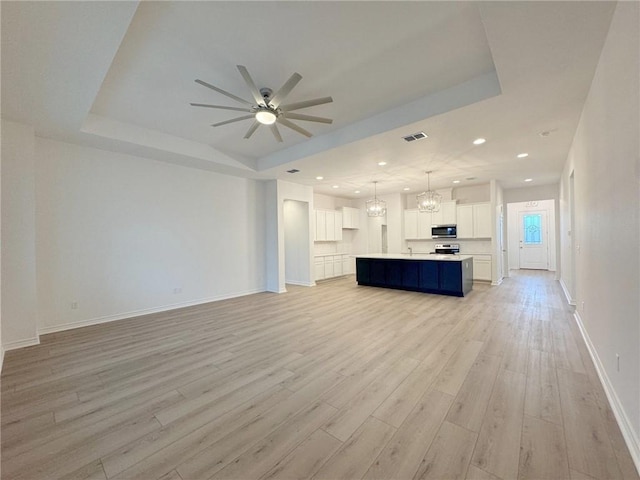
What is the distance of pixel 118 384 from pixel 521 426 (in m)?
3.41

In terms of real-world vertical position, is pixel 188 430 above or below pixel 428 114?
below

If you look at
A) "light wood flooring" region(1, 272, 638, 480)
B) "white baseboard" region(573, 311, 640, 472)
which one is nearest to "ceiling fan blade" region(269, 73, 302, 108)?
"light wood flooring" region(1, 272, 638, 480)

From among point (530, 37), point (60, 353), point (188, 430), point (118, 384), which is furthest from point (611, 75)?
point (60, 353)

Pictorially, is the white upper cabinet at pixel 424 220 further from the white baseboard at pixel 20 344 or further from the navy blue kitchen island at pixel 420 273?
the white baseboard at pixel 20 344

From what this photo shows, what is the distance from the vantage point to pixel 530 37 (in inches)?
81.9

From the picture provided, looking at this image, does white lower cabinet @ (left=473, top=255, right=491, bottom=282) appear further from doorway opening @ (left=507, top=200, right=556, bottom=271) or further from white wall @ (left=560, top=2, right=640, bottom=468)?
white wall @ (left=560, top=2, right=640, bottom=468)

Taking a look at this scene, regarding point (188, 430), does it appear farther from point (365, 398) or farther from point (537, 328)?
point (537, 328)

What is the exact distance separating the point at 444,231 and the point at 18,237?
30.5ft

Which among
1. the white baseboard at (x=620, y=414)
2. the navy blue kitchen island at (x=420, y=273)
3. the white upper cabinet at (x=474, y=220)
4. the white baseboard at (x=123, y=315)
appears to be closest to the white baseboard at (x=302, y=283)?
the navy blue kitchen island at (x=420, y=273)

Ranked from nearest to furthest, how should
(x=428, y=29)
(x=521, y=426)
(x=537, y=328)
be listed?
(x=521, y=426) < (x=428, y=29) < (x=537, y=328)

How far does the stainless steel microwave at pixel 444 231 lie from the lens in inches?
319

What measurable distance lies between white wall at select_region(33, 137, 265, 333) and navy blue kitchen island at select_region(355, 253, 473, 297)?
137 inches

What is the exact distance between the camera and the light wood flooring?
5.11ft

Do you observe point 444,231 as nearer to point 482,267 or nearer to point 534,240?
point 482,267
